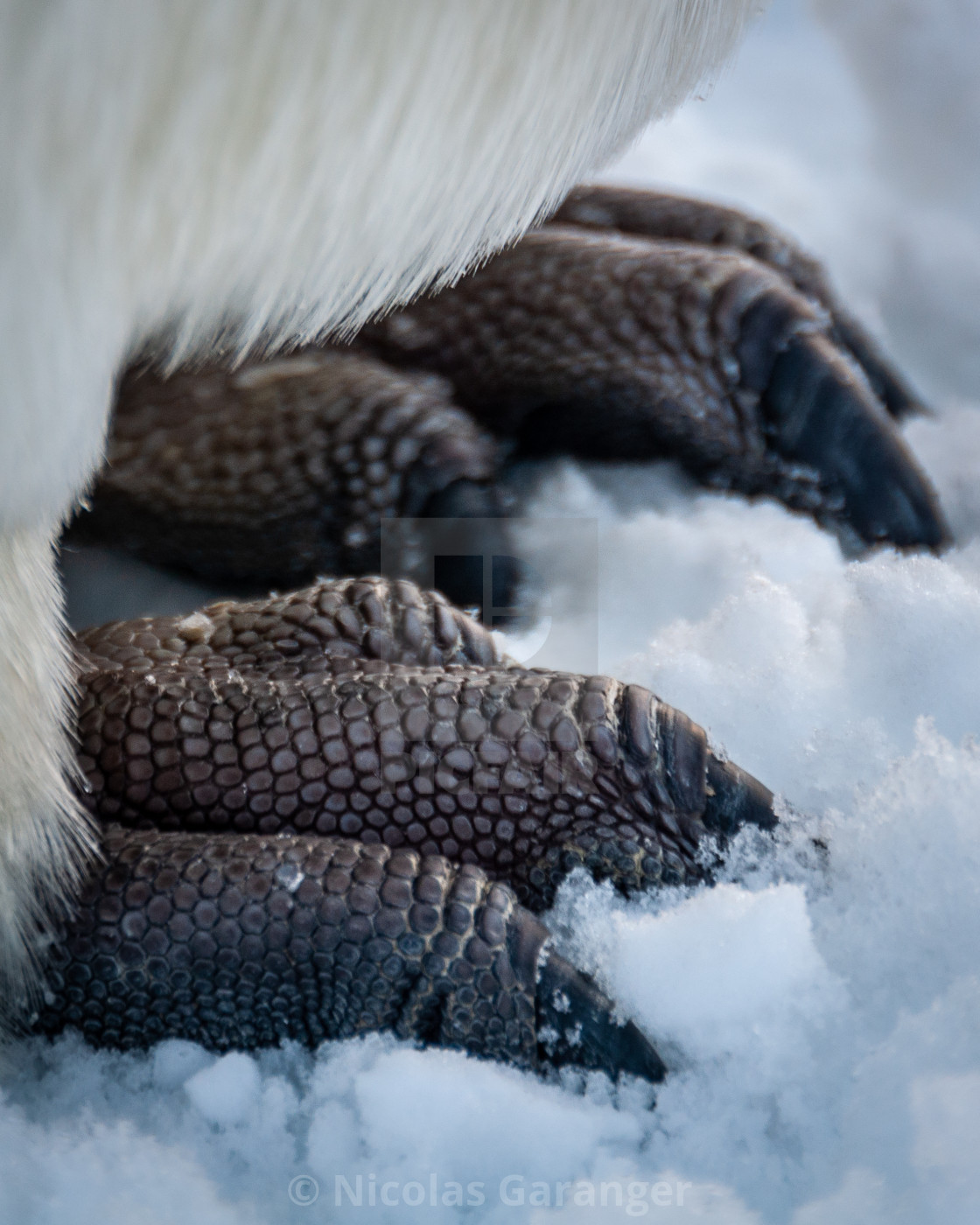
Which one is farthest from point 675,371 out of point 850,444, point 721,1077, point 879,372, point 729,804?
point 721,1077

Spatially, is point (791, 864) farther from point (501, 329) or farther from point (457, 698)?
point (501, 329)

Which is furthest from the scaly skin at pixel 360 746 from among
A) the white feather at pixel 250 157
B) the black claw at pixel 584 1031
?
the white feather at pixel 250 157

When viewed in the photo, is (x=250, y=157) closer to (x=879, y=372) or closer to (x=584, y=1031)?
(x=584, y=1031)

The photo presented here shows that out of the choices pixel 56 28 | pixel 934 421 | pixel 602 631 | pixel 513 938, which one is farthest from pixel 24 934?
pixel 934 421

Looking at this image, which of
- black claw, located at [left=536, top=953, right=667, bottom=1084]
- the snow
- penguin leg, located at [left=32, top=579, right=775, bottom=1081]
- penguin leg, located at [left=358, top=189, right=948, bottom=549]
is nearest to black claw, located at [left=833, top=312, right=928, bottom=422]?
A: penguin leg, located at [left=358, top=189, right=948, bottom=549]

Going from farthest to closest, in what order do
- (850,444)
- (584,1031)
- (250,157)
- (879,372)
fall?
1. (879,372)
2. (850,444)
3. (584,1031)
4. (250,157)

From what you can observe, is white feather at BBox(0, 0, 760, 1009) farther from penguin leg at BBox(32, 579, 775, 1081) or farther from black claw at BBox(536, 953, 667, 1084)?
black claw at BBox(536, 953, 667, 1084)

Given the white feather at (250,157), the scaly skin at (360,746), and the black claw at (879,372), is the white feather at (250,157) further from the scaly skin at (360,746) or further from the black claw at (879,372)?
the black claw at (879,372)
